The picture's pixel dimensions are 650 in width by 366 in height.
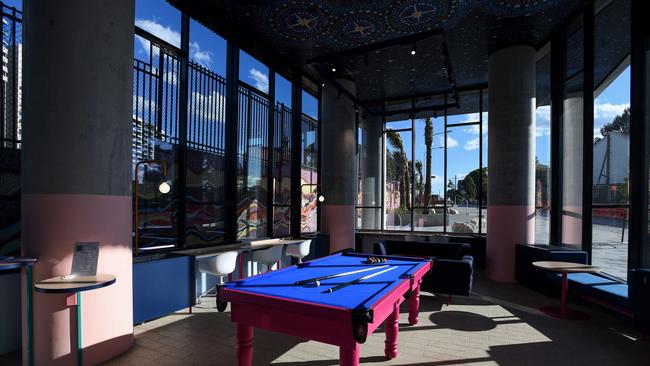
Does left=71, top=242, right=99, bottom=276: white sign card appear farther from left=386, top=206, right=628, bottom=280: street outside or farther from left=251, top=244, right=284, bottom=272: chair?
left=386, top=206, right=628, bottom=280: street outside

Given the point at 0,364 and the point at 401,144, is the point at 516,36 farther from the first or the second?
the point at 401,144

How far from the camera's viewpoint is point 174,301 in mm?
4582

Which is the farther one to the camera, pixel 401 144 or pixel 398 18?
pixel 401 144

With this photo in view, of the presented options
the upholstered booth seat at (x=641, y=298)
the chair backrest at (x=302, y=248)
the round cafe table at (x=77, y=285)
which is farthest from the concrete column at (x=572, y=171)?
the round cafe table at (x=77, y=285)

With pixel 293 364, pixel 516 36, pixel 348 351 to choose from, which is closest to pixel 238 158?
pixel 293 364

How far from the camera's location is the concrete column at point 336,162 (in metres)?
8.86

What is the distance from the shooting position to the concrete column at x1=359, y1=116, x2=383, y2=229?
37.9ft

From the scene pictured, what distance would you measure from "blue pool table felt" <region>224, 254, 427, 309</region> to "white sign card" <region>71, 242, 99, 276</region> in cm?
125

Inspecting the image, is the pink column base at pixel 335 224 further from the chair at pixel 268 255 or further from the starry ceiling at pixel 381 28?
the starry ceiling at pixel 381 28

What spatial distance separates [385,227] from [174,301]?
796 centimetres

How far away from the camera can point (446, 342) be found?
383 centimetres

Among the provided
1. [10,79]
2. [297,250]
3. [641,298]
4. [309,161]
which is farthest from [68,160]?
[309,161]

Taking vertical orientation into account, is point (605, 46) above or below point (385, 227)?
above

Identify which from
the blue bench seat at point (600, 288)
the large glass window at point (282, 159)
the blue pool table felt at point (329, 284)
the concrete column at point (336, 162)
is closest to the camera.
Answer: the blue pool table felt at point (329, 284)
